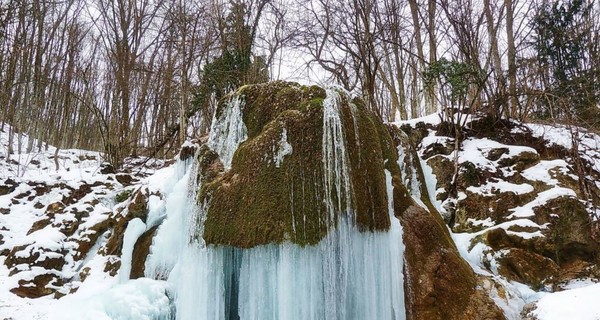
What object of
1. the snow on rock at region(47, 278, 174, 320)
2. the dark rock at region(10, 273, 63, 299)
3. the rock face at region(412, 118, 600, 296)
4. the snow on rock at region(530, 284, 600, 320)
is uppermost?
the rock face at region(412, 118, 600, 296)

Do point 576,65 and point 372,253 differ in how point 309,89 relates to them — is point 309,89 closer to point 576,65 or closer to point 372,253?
point 372,253

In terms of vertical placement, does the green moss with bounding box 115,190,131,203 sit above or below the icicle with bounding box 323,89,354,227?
below

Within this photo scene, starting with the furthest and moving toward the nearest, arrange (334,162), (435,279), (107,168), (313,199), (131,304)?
(107,168)
(131,304)
(435,279)
(334,162)
(313,199)

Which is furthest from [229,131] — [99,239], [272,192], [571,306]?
[99,239]

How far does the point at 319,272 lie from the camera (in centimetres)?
397

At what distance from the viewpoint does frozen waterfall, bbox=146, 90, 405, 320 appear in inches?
155

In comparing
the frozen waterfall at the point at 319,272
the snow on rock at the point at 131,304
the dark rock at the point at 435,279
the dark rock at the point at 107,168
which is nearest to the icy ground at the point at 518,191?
the dark rock at the point at 435,279

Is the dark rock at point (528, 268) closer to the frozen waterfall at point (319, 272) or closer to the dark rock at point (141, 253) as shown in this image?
the frozen waterfall at point (319, 272)

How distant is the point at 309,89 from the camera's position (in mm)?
5078

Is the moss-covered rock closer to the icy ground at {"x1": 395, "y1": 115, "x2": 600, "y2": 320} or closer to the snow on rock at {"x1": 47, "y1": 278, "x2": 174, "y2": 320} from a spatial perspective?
the snow on rock at {"x1": 47, "y1": 278, "x2": 174, "y2": 320}

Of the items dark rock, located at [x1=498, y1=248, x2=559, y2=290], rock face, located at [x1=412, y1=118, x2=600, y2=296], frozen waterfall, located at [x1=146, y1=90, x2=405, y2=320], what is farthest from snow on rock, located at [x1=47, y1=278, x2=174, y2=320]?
dark rock, located at [x1=498, y1=248, x2=559, y2=290]

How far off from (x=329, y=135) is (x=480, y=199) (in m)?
4.36

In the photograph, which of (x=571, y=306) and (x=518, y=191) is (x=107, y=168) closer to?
(x=518, y=191)

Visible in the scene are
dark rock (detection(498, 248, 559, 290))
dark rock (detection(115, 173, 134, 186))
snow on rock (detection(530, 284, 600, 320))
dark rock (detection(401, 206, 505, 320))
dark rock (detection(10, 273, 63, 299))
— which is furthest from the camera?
dark rock (detection(115, 173, 134, 186))
